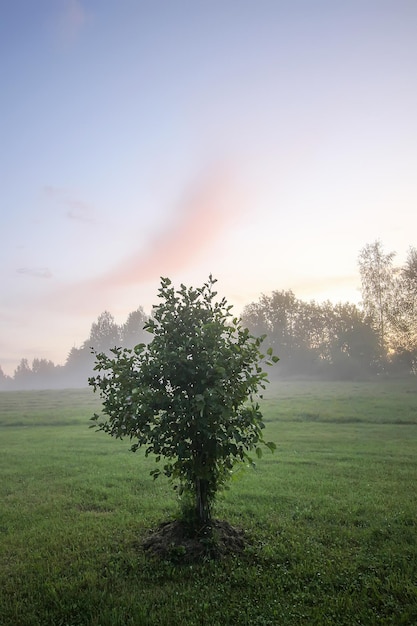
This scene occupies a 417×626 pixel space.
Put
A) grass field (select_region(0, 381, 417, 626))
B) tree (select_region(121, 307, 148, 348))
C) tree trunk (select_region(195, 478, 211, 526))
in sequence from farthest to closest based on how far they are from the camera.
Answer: tree (select_region(121, 307, 148, 348)) < tree trunk (select_region(195, 478, 211, 526)) < grass field (select_region(0, 381, 417, 626))

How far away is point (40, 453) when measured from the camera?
23.6 m

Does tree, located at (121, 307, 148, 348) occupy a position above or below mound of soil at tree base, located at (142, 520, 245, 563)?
above

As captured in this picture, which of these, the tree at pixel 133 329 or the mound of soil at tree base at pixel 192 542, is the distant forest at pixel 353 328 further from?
the tree at pixel 133 329

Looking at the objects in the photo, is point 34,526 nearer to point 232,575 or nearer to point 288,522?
Answer: point 232,575

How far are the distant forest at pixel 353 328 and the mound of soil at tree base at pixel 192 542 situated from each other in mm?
40501

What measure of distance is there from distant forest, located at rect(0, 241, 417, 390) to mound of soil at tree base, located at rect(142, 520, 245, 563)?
40.5m

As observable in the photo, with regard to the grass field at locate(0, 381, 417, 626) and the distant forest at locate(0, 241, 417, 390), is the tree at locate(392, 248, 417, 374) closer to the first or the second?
the distant forest at locate(0, 241, 417, 390)

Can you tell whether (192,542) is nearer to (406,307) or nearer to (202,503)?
(202,503)

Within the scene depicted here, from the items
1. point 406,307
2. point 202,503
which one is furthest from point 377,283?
point 202,503

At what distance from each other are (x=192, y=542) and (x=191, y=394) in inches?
130

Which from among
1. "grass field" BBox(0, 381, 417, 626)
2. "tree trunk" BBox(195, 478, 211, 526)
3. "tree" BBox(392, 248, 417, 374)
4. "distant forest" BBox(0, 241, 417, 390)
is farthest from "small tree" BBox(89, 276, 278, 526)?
"tree" BBox(392, 248, 417, 374)

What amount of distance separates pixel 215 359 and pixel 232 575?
4324 mm

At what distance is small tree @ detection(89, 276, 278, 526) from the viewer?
8906 millimetres

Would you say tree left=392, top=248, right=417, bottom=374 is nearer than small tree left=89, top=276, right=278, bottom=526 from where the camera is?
No
